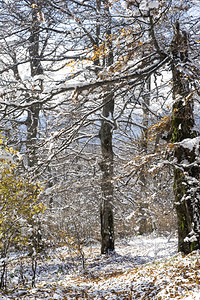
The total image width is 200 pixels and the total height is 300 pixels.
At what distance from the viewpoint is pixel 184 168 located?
5.34m

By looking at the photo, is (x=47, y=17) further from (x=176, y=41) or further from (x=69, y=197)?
(x=69, y=197)

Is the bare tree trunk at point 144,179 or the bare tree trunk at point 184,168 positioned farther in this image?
the bare tree trunk at point 144,179

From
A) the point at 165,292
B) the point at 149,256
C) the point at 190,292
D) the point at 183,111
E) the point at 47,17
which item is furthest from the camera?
the point at 149,256

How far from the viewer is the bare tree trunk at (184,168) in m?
5.14

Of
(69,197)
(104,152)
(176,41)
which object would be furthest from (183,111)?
(69,197)

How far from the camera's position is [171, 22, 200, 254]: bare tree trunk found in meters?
5.14

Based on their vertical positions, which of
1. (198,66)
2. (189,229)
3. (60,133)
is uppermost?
(198,66)

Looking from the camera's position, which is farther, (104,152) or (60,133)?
(104,152)

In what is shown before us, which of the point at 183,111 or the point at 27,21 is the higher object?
the point at 27,21

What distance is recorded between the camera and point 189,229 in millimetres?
5359

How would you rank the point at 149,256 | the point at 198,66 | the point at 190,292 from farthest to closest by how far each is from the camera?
the point at 149,256, the point at 198,66, the point at 190,292

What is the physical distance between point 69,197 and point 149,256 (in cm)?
490

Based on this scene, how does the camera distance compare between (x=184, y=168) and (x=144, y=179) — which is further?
(x=144, y=179)

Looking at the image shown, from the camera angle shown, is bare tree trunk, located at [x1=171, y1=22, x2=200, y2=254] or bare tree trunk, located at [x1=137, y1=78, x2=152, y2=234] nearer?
bare tree trunk, located at [x1=171, y1=22, x2=200, y2=254]
